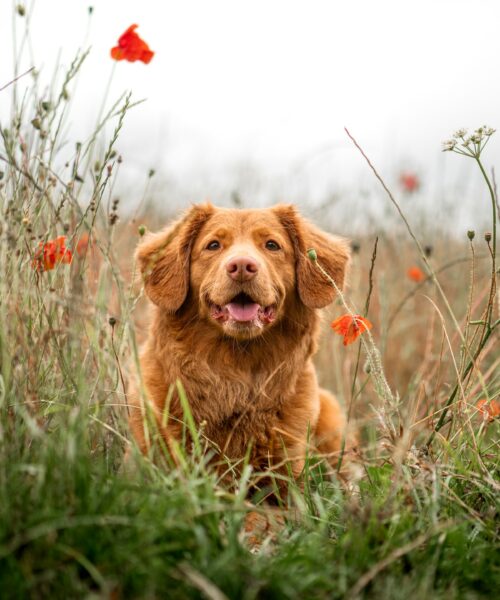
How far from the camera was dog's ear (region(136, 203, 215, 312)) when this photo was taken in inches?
134

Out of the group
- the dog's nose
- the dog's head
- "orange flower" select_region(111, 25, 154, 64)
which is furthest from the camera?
the dog's head

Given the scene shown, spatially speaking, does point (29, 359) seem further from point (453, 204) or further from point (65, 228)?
point (453, 204)

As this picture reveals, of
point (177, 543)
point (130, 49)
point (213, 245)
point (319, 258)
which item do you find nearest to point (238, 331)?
point (213, 245)

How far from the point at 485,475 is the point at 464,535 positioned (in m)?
0.45

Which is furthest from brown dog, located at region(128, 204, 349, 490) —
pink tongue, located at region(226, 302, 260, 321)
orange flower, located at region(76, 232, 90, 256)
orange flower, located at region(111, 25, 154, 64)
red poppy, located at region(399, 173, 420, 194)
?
red poppy, located at region(399, 173, 420, 194)

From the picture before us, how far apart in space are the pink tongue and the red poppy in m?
4.10

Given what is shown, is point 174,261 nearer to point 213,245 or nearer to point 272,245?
point 213,245

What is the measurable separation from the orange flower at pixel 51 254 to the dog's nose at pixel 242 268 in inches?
27.9

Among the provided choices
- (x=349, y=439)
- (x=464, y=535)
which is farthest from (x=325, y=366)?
(x=464, y=535)

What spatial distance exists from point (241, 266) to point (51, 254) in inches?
31.7

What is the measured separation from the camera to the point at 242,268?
9.82 ft

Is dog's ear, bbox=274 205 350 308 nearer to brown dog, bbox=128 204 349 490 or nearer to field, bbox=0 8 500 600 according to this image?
brown dog, bbox=128 204 349 490

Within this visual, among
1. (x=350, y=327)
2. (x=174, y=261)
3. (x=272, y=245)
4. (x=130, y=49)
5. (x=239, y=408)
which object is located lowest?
(x=239, y=408)

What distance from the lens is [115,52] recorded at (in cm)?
257
